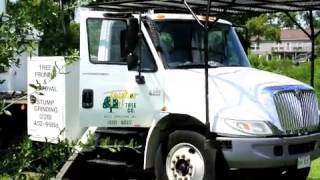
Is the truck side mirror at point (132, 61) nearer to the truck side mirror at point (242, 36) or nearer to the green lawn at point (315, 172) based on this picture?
the truck side mirror at point (242, 36)

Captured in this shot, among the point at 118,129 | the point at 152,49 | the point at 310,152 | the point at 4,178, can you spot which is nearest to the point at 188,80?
the point at 152,49

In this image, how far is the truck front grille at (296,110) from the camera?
7.83 m

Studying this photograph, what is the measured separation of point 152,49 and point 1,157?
219 inches

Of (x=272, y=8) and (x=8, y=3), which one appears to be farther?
(x=272, y=8)

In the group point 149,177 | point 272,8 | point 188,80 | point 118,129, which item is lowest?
point 149,177

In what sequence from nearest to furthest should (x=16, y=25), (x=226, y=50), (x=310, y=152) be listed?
(x=16, y=25)
(x=310, y=152)
(x=226, y=50)

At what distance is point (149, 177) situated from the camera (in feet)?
32.0

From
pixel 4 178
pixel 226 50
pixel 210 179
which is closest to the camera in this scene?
pixel 4 178

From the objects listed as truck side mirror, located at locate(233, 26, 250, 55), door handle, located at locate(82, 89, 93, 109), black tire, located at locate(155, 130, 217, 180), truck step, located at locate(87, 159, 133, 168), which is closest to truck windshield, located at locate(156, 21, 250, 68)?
truck side mirror, located at locate(233, 26, 250, 55)

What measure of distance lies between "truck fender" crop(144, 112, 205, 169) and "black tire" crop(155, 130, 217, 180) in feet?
0.38

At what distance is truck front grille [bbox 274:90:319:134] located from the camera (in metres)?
7.83

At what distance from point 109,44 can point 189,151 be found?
6.02 ft

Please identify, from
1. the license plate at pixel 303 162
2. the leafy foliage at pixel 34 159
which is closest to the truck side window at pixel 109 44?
the license plate at pixel 303 162

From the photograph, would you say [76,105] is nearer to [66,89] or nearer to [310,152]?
[66,89]
